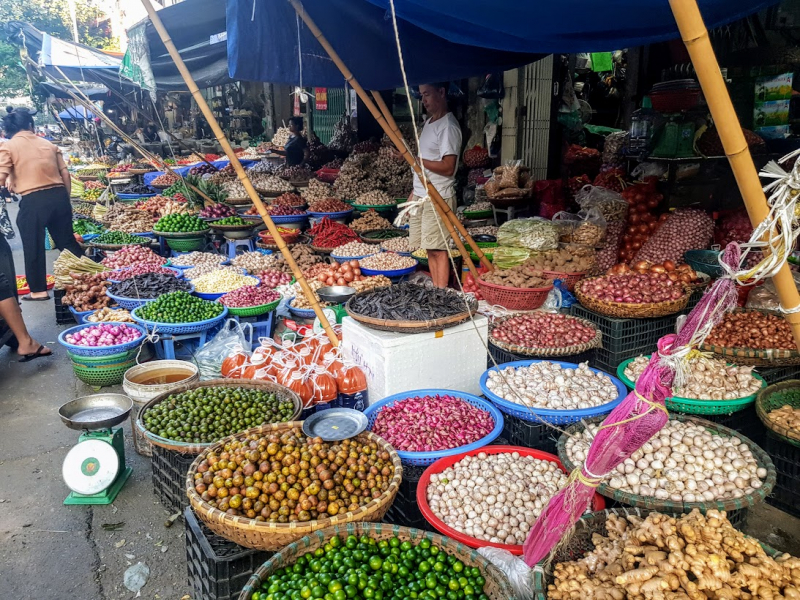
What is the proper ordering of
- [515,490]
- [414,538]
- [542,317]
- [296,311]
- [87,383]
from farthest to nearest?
1. [296,311]
2. [87,383]
3. [542,317]
4. [515,490]
5. [414,538]

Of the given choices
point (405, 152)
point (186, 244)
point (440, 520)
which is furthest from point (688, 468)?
point (186, 244)

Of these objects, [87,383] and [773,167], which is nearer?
[773,167]

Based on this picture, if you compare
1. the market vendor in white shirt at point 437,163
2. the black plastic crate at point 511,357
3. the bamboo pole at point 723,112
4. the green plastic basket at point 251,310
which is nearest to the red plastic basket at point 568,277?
the black plastic crate at point 511,357

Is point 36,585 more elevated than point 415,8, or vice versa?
point 415,8

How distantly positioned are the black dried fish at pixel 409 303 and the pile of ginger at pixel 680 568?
5.79ft

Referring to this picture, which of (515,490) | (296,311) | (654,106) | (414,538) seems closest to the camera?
(414,538)

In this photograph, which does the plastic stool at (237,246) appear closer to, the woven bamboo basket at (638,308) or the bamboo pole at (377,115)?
the bamboo pole at (377,115)

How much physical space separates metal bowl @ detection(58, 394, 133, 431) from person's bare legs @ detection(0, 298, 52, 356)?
237 cm

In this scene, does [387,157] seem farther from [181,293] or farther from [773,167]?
[773,167]

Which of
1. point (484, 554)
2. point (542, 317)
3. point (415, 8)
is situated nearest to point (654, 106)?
point (542, 317)

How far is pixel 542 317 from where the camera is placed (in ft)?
13.3

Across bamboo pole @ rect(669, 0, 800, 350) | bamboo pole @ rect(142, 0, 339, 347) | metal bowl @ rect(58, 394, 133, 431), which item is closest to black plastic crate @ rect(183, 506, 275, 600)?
metal bowl @ rect(58, 394, 133, 431)

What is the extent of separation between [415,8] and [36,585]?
371 cm

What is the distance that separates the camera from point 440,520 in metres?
2.44
